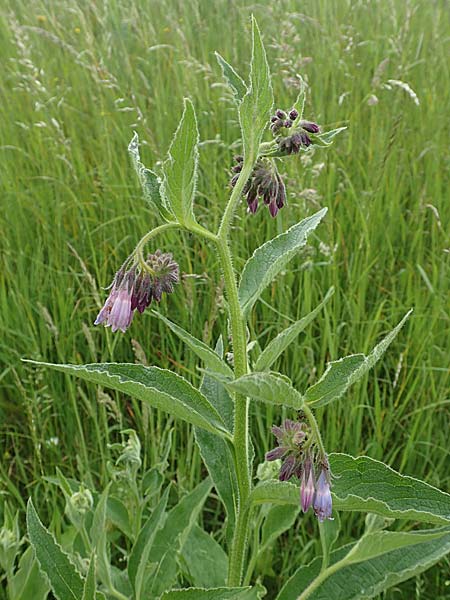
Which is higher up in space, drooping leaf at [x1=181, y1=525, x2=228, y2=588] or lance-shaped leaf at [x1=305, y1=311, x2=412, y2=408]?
lance-shaped leaf at [x1=305, y1=311, x2=412, y2=408]

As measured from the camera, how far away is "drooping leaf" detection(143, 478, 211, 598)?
55.6 inches

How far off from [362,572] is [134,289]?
2.06 feet

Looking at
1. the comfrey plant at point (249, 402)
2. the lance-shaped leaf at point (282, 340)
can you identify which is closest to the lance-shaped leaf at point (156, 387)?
the comfrey plant at point (249, 402)

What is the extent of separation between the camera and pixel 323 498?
101 centimetres

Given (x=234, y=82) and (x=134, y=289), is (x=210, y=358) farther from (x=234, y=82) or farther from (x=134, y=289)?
(x=234, y=82)

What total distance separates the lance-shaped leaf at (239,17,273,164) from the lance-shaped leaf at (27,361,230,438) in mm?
351

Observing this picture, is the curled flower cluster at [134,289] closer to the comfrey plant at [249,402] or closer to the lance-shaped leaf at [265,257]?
the comfrey plant at [249,402]

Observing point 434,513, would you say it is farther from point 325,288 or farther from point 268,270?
point 325,288

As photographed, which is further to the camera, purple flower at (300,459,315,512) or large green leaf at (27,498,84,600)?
large green leaf at (27,498,84,600)

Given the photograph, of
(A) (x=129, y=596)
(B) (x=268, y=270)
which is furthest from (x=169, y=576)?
(B) (x=268, y=270)

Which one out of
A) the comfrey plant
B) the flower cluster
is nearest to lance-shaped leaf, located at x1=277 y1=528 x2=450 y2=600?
the comfrey plant

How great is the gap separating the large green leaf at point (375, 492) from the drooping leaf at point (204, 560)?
369mm

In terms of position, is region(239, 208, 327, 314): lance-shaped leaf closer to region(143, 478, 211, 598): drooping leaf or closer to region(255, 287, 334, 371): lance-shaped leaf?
region(255, 287, 334, 371): lance-shaped leaf

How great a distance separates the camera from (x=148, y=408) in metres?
1.74
